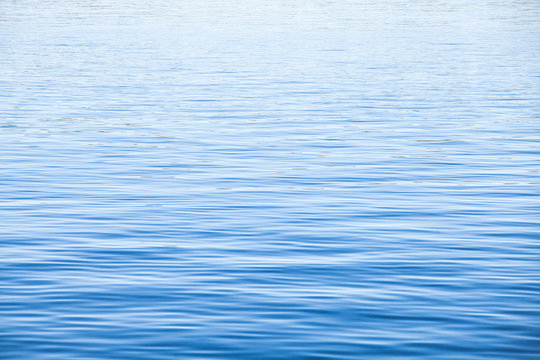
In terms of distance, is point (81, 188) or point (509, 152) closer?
point (81, 188)

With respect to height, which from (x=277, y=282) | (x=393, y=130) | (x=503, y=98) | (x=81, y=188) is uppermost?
(x=503, y=98)

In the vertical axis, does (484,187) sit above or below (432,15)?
below

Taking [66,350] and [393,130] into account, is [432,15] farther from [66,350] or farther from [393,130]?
[66,350]

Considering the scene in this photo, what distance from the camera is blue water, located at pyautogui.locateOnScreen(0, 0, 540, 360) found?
1312 centimetres

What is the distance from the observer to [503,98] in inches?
1582

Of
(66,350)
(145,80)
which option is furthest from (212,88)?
(66,350)

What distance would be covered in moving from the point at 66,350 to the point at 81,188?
10.8 metres

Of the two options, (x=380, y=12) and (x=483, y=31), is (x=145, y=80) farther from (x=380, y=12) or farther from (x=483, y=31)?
(x=380, y=12)

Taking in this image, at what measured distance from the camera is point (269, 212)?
66.5ft

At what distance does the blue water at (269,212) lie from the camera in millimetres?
13125

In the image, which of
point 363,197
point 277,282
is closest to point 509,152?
point 363,197

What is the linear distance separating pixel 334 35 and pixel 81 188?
52238 millimetres

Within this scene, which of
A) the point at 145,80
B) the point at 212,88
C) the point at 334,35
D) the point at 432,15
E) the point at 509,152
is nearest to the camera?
the point at 509,152

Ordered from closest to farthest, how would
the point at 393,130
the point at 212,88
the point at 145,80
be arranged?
the point at 393,130
the point at 212,88
the point at 145,80
